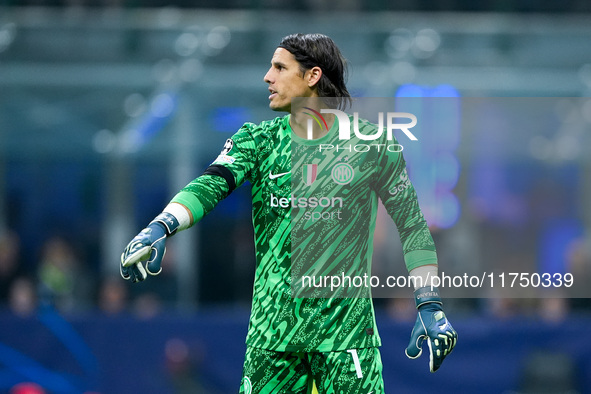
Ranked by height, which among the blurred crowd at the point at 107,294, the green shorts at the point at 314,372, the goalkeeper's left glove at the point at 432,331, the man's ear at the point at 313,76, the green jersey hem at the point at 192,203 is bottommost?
the green shorts at the point at 314,372

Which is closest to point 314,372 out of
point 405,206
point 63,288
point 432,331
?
point 432,331

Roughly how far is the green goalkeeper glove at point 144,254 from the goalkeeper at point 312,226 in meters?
0.22

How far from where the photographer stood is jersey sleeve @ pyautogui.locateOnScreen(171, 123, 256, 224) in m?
3.22

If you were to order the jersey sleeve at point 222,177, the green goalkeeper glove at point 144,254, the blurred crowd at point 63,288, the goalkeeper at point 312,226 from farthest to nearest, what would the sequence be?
the blurred crowd at point 63,288 → the goalkeeper at point 312,226 → the jersey sleeve at point 222,177 → the green goalkeeper glove at point 144,254

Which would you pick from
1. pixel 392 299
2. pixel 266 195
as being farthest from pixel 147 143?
pixel 266 195

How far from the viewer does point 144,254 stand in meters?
2.93

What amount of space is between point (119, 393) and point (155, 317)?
0.73 meters

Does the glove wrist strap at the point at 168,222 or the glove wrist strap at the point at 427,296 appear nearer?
the glove wrist strap at the point at 168,222

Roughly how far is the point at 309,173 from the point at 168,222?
2.19ft

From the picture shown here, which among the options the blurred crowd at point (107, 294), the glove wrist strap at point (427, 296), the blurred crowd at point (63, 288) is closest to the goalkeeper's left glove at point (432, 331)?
the glove wrist strap at point (427, 296)

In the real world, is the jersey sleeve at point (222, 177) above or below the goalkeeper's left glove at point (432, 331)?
above

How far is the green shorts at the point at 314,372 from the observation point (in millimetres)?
3312

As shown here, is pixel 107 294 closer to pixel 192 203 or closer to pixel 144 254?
pixel 192 203

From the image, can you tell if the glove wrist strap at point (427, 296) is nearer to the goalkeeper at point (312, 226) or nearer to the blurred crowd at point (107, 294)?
the goalkeeper at point (312, 226)
